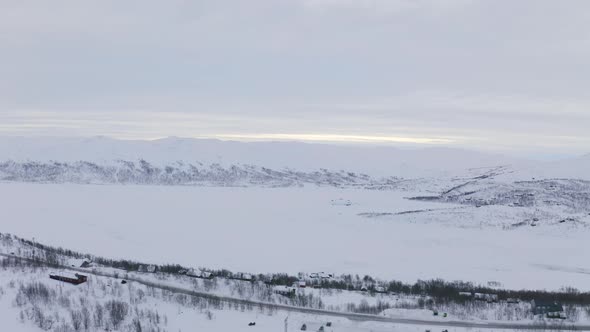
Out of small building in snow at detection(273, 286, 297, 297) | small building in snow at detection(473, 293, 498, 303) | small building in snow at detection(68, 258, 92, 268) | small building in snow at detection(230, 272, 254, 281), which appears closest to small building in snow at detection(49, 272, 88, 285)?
small building in snow at detection(68, 258, 92, 268)

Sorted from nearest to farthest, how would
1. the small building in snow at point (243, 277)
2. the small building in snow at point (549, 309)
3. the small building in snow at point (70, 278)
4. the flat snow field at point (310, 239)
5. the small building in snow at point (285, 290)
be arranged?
the small building in snow at point (549, 309), the small building in snow at point (285, 290), the small building in snow at point (70, 278), the small building in snow at point (243, 277), the flat snow field at point (310, 239)

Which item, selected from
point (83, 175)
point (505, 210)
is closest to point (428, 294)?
point (505, 210)

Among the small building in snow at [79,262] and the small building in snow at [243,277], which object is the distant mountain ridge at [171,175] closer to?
the small building in snow at [79,262]

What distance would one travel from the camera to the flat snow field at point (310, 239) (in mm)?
42938

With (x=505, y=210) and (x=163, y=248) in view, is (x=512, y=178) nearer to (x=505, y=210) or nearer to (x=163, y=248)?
(x=505, y=210)

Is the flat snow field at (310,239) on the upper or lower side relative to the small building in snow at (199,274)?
upper

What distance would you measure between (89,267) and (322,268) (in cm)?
1712

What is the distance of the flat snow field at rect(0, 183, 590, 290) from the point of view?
4294 cm

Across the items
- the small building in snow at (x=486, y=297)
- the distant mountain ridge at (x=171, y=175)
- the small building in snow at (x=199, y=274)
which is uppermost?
the distant mountain ridge at (x=171, y=175)

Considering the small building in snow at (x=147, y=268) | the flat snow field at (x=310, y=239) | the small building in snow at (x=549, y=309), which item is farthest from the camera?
the flat snow field at (x=310, y=239)

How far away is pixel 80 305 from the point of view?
98.5 ft

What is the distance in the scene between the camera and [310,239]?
5475 cm

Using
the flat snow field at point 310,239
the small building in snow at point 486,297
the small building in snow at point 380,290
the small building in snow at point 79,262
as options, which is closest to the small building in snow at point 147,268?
the flat snow field at point 310,239

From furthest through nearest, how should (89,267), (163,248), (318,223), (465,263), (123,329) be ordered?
1. (318,223)
2. (163,248)
3. (465,263)
4. (89,267)
5. (123,329)
